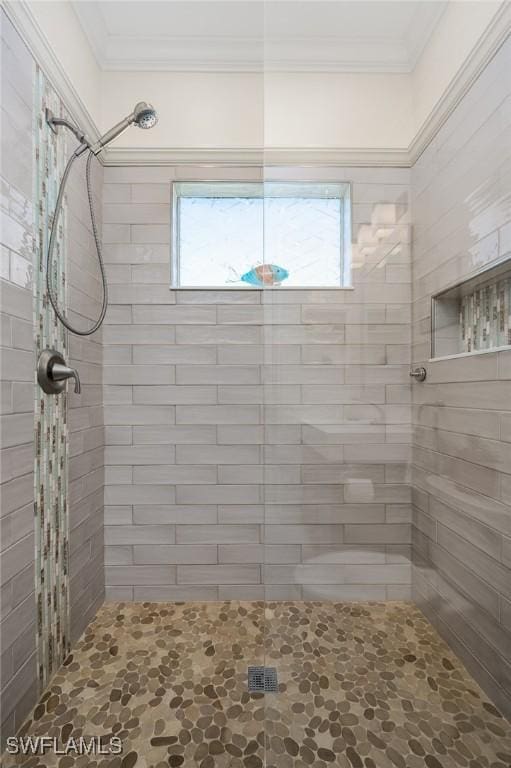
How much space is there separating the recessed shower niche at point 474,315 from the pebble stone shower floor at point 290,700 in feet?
2.06

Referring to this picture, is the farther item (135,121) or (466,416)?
(135,121)

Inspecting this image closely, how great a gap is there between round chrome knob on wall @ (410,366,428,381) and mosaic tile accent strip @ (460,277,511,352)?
100 millimetres

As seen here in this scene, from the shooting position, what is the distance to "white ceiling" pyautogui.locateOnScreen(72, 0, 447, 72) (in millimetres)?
943

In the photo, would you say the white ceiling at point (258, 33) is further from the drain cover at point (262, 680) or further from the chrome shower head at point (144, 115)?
the drain cover at point (262, 680)

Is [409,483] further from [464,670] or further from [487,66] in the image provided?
[487,66]

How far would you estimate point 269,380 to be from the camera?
3.72ft

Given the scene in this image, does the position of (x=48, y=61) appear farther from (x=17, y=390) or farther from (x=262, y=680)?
(x=262, y=680)

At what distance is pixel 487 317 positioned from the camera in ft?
2.61

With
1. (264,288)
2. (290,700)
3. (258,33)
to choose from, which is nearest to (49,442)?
(264,288)

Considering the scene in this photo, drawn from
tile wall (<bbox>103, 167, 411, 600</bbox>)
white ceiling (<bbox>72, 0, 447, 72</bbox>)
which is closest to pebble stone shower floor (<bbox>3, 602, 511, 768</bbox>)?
tile wall (<bbox>103, 167, 411, 600</bbox>)

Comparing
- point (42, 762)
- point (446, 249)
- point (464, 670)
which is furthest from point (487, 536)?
point (42, 762)

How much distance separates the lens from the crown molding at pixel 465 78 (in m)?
0.75

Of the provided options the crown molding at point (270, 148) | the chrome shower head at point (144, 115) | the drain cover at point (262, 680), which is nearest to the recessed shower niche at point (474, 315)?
the crown molding at point (270, 148)

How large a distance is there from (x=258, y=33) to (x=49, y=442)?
1.87 meters
